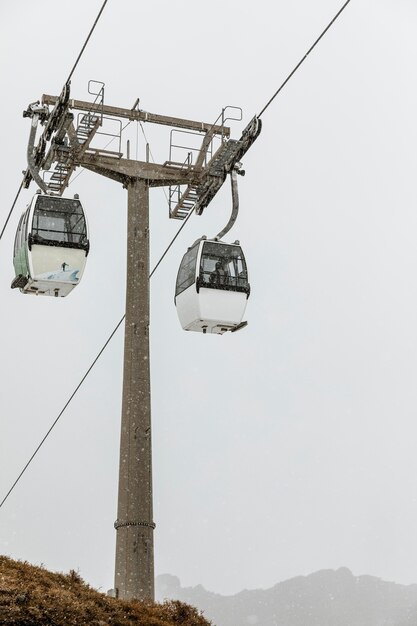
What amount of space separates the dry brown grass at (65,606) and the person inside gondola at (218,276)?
19.0 feet

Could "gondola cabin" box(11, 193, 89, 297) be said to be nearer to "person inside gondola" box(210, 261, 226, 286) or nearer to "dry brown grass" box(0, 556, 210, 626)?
"person inside gondola" box(210, 261, 226, 286)

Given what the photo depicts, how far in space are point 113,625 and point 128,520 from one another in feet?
16.0

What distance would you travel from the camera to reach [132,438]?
56.7ft

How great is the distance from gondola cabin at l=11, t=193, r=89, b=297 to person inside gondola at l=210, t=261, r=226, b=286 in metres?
2.21

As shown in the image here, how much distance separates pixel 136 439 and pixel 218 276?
3050 mm

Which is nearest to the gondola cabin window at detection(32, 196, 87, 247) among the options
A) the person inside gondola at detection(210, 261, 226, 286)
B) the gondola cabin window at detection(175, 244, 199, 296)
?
the gondola cabin window at detection(175, 244, 199, 296)

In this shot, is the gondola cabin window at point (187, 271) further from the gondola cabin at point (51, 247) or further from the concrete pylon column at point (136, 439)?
the gondola cabin at point (51, 247)

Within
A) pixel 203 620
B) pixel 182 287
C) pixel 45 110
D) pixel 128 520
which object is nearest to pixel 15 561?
pixel 203 620

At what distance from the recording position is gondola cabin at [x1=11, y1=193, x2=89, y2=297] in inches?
675

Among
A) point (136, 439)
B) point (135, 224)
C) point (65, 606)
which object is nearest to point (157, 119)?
point (135, 224)

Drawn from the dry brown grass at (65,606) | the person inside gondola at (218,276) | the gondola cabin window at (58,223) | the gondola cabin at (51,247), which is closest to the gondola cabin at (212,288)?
the person inside gondola at (218,276)

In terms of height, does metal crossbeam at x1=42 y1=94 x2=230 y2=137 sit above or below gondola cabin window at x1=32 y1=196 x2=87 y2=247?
above

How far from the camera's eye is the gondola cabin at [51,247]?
56.2 feet

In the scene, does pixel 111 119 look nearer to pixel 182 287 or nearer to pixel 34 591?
pixel 182 287
